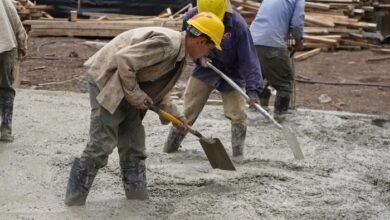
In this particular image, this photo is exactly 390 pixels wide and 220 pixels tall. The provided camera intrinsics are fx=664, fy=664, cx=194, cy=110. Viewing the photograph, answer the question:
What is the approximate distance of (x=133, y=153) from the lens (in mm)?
5152

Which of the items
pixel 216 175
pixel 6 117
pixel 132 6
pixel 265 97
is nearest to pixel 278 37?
pixel 265 97

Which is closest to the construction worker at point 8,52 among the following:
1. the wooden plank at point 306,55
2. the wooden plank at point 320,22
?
the wooden plank at point 306,55

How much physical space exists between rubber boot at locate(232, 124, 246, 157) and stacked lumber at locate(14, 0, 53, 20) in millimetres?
10929

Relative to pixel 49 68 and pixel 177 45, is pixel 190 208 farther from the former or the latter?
pixel 49 68

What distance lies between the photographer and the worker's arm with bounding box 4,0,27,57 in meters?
6.64

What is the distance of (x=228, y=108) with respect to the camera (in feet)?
21.6

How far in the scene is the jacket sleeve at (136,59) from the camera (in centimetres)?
455

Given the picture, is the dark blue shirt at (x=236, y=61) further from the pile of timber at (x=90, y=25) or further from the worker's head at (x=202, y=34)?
the pile of timber at (x=90, y=25)

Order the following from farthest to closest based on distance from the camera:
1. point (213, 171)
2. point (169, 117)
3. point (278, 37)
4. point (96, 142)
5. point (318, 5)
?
point (318, 5) → point (278, 37) → point (213, 171) → point (169, 117) → point (96, 142)

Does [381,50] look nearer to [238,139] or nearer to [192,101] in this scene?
[238,139]

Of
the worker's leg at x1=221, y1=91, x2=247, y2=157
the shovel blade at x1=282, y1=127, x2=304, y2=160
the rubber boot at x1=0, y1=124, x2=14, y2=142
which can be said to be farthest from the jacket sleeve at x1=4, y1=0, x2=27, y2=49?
the shovel blade at x1=282, y1=127, x2=304, y2=160

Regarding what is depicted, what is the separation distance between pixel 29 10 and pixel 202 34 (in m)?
12.7

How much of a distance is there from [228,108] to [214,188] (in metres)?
1.22

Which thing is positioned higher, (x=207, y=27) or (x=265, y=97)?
(x=207, y=27)
